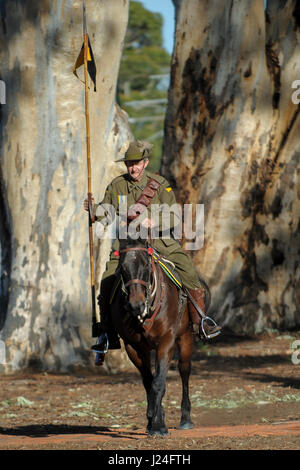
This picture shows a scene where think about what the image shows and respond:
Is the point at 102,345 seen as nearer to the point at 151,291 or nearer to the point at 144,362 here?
the point at 144,362

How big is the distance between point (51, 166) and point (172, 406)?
4.75 m

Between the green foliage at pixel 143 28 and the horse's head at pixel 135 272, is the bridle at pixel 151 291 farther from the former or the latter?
the green foliage at pixel 143 28

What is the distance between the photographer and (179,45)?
1923cm

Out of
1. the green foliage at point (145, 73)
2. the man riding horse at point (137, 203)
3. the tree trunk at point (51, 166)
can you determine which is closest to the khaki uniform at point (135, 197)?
the man riding horse at point (137, 203)

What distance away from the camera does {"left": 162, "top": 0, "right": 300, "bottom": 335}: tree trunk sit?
1895 cm

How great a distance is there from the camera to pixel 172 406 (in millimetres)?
12844

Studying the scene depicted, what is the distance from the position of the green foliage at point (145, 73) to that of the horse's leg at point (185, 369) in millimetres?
46483

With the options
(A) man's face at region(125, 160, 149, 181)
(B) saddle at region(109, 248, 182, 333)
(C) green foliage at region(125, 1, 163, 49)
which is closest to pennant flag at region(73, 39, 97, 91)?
(A) man's face at region(125, 160, 149, 181)

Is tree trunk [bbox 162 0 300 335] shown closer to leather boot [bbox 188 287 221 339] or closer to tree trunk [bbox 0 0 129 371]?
tree trunk [bbox 0 0 129 371]

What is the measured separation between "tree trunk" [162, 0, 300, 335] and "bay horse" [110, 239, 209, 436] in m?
9.43

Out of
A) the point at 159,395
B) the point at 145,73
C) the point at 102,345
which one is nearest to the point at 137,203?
the point at 102,345

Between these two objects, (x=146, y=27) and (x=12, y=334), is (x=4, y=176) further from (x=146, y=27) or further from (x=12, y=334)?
(x=146, y=27)

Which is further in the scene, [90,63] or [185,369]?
[90,63]
